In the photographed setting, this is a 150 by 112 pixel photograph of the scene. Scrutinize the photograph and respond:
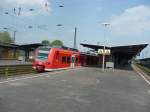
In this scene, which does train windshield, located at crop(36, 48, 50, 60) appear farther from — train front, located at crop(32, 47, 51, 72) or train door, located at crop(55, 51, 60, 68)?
train door, located at crop(55, 51, 60, 68)

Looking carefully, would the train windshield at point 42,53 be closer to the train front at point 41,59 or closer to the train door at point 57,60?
the train front at point 41,59

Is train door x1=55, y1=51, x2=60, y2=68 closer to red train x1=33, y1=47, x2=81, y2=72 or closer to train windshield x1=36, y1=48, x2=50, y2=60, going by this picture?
red train x1=33, y1=47, x2=81, y2=72

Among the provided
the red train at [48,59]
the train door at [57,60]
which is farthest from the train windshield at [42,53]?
the train door at [57,60]

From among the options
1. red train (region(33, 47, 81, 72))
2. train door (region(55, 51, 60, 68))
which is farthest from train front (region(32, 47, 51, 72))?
train door (region(55, 51, 60, 68))

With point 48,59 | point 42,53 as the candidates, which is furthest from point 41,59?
point 48,59

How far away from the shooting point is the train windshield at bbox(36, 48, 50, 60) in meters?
33.6

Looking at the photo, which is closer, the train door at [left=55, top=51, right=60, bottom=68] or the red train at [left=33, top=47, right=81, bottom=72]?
the red train at [left=33, top=47, right=81, bottom=72]

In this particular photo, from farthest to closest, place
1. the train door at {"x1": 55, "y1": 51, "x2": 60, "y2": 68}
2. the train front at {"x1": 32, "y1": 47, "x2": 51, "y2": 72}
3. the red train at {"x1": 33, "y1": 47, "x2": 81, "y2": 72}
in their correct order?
the train door at {"x1": 55, "y1": 51, "x2": 60, "y2": 68} < the train front at {"x1": 32, "y1": 47, "x2": 51, "y2": 72} < the red train at {"x1": 33, "y1": 47, "x2": 81, "y2": 72}

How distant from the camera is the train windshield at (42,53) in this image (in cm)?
3356

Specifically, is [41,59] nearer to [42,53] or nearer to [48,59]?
[42,53]

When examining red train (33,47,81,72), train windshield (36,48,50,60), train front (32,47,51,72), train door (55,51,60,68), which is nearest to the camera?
red train (33,47,81,72)

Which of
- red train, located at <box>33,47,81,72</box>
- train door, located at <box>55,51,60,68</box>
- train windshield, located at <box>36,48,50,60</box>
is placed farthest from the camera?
train door, located at <box>55,51,60,68</box>

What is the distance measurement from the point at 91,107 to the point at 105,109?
1.72ft

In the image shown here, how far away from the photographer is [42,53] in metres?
34.0
